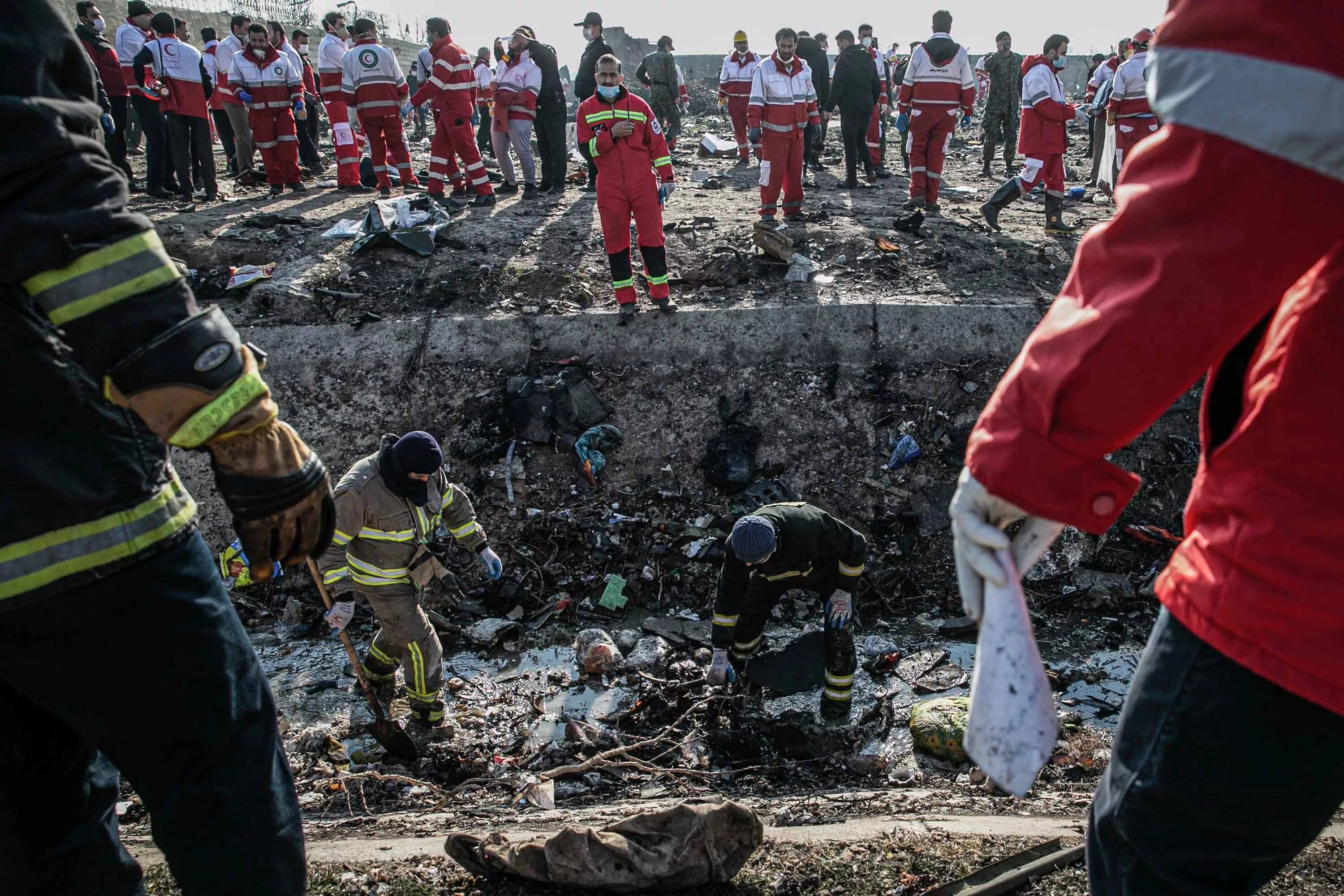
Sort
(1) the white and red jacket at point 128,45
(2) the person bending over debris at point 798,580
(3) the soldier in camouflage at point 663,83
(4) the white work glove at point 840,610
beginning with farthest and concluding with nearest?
1. (3) the soldier in camouflage at point 663,83
2. (1) the white and red jacket at point 128,45
3. (4) the white work glove at point 840,610
4. (2) the person bending over debris at point 798,580

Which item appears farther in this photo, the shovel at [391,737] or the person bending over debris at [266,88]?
the person bending over debris at [266,88]

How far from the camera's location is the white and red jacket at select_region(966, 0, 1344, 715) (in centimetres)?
94

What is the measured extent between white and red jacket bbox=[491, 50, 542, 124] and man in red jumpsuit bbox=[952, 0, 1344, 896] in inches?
367

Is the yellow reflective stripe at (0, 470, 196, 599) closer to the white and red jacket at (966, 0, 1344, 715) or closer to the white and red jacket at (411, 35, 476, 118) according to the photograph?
the white and red jacket at (966, 0, 1344, 715)

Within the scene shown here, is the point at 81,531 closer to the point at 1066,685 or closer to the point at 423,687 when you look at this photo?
the point at 423,687

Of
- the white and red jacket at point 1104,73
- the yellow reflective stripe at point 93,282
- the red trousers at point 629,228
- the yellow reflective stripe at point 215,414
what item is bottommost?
the red trousers at point 629,228

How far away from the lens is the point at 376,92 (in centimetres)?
904

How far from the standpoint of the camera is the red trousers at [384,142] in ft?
30.7

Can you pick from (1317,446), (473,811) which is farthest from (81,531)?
(473,811)

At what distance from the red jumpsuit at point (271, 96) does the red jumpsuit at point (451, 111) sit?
145 centimetres

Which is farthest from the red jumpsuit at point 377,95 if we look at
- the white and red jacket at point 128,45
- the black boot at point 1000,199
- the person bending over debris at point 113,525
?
the person bending over debris at point 113,525

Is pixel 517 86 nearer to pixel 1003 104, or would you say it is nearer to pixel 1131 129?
pixel 1131 129

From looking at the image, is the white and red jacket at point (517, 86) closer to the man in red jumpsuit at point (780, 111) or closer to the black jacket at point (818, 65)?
the man in red jumpsuit at point (780, 111)

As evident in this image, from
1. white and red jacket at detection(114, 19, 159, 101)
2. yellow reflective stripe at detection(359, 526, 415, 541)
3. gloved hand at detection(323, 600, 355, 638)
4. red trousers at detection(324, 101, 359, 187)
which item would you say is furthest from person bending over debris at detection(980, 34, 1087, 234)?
white and red jacket at detection(114, 19, 159, 101)
